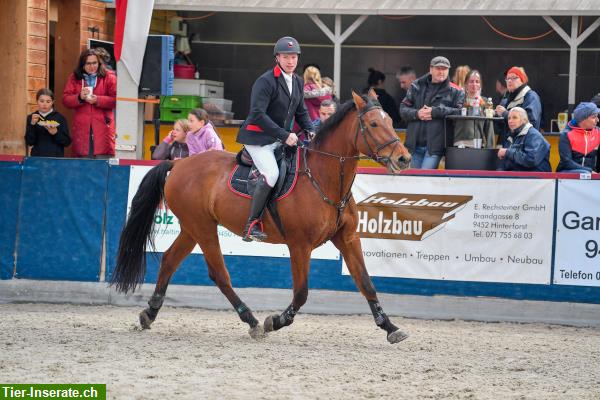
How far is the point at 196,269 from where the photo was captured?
12102mm

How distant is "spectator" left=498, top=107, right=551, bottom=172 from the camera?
11.7 meters

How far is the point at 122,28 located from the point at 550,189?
511 centimetres

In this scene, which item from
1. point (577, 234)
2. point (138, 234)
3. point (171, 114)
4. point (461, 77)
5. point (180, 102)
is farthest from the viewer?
point (171, 114)

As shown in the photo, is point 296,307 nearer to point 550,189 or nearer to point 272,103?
point 272,103

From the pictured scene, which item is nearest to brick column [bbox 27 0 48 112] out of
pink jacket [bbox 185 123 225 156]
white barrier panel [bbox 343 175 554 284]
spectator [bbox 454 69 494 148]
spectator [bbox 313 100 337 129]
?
pink jacket [bbox 185 123 225 156]

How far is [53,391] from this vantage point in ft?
22.5

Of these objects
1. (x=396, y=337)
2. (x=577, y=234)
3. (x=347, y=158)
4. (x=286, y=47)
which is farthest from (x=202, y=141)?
(x=577, y=234)

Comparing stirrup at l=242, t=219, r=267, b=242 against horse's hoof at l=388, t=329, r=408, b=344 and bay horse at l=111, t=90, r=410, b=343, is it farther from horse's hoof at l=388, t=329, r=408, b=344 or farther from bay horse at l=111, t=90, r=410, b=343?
horse's hoof at l=388, t=329, r=408, b=344

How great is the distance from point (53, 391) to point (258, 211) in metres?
3.33

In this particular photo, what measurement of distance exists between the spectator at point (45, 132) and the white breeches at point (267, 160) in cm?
466

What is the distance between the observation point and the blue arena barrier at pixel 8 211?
12289 millimetres

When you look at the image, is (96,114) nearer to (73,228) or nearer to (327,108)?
(73,228)

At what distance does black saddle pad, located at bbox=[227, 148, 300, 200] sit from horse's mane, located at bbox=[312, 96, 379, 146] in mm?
238

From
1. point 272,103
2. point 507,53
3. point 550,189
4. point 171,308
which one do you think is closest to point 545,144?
point 550,189
